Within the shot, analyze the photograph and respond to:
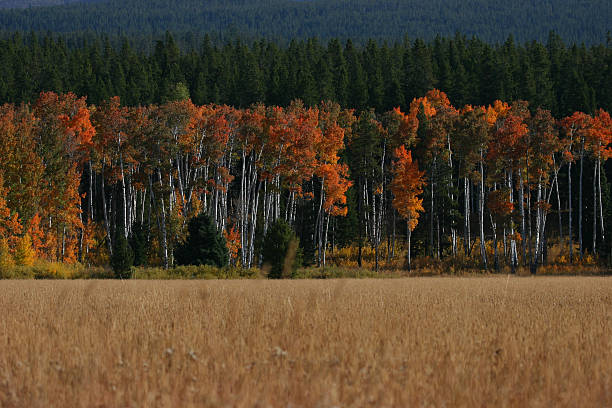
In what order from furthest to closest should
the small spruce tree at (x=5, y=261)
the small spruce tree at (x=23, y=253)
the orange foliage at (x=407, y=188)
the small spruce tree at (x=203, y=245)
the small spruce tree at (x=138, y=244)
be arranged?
the orange foliage at (x=407, y=188)
the small spruce tree at (x=138, y=244)
the small spruce tree at (x=23, y=253)
the small spruce tree at (x=203, y=245)
the small spruce tree at (x=5, y=261)

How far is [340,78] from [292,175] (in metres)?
43.0

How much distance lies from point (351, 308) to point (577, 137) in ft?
128

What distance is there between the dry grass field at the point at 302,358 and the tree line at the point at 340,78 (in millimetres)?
61148

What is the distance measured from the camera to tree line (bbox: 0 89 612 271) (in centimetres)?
4284

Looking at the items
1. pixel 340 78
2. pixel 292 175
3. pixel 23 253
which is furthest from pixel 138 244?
pixel 340 78

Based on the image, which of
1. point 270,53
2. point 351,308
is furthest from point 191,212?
point 270,53

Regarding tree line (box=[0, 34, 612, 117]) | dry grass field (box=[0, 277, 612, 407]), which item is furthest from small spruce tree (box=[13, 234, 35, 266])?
tree line (box=[0, 34, 612, 117])

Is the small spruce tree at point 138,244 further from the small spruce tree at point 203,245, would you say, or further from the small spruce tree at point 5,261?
the small spruce tree at point 203,245

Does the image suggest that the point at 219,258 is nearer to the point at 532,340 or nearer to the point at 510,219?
the point at 510,219

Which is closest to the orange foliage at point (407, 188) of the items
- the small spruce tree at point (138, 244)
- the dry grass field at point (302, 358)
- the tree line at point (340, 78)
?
the small spruce tree at point (138, 244)

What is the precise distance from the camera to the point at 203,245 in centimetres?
3531

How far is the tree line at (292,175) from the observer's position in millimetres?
42844

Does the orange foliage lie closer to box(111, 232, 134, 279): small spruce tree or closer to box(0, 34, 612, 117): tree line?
box(111, 232, 134, 279): small spruce tree

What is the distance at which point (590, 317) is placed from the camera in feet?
34.6
